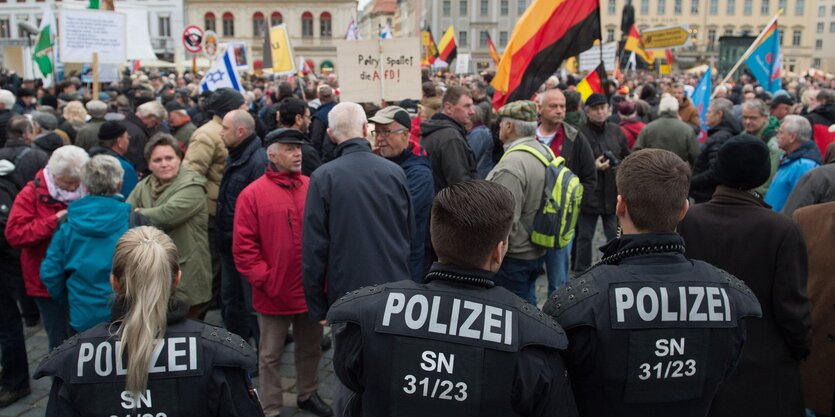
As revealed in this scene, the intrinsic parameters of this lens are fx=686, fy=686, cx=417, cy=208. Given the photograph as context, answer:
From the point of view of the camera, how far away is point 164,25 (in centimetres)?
7012

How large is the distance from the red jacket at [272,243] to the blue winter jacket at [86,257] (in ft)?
2.47

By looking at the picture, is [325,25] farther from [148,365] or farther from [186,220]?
[148,365]

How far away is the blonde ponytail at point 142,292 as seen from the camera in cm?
229

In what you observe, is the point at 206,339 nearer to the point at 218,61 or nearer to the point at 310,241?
the point at 310,241

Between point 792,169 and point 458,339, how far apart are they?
174 inches

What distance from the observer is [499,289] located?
86.4 inches

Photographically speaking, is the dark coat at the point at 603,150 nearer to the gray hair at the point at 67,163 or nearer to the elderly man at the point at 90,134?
the gray hair at the point at 67,163

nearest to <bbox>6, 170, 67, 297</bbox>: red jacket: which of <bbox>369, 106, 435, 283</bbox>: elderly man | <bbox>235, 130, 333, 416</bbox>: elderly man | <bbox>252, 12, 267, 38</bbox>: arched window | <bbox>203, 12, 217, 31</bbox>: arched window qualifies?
<bbox>235, 130, 333, 416</bbox>: elderly man

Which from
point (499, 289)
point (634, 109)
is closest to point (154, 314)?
point (499, 289)

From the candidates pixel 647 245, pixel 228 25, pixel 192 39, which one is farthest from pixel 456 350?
pixel 228 25

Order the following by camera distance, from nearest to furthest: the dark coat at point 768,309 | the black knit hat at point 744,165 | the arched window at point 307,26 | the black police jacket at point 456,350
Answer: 1. the black police jacket at point 456,350
2. the dark coat at point 768,309
3. the black knit hat at point 744,165
4. the arched window at point 307,26

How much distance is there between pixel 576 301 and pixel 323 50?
72.3 m

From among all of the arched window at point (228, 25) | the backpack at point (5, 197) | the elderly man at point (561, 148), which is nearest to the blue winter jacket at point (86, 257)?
the backpack at point (5, 197)

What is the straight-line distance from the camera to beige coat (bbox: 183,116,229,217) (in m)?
5.86
